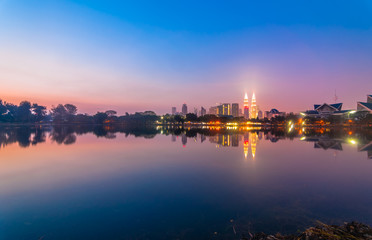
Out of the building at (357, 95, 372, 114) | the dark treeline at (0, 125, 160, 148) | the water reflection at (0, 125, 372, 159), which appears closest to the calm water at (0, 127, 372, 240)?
the water reflection at (0, 125, 372, 159)

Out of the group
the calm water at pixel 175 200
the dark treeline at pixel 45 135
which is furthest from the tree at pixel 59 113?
the calm water at pixel 175 200

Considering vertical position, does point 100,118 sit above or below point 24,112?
below

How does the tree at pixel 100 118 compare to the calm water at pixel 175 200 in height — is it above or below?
above

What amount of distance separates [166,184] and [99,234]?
17.0 ft

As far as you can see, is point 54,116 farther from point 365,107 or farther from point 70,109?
point 365,107

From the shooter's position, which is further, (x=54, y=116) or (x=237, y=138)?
(x=54, y=116)

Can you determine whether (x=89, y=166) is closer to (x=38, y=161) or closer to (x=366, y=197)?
(x=38, y=161)

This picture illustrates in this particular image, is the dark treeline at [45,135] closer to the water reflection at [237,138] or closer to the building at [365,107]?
the water reflection at [237,138]

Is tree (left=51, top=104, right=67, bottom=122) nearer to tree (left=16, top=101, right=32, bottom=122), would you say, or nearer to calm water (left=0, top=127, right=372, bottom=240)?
tree (left=16, top=101, right=32, bottom=122)

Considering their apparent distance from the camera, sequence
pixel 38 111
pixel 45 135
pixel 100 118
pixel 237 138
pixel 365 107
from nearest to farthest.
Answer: pixel 237 138 → pixel 45 135 → pixel 365 107 → pixel 38 111 → pixel 100 118

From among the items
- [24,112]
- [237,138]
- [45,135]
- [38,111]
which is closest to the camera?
[237,138]

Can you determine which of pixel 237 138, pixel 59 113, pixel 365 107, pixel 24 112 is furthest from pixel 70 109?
pixel 365 107

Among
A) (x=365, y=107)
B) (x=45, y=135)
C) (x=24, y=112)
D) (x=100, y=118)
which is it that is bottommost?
(x=45, y=135)

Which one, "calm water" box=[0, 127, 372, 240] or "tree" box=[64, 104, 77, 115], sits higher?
"tree" box=[64, 104, 77, 115]
